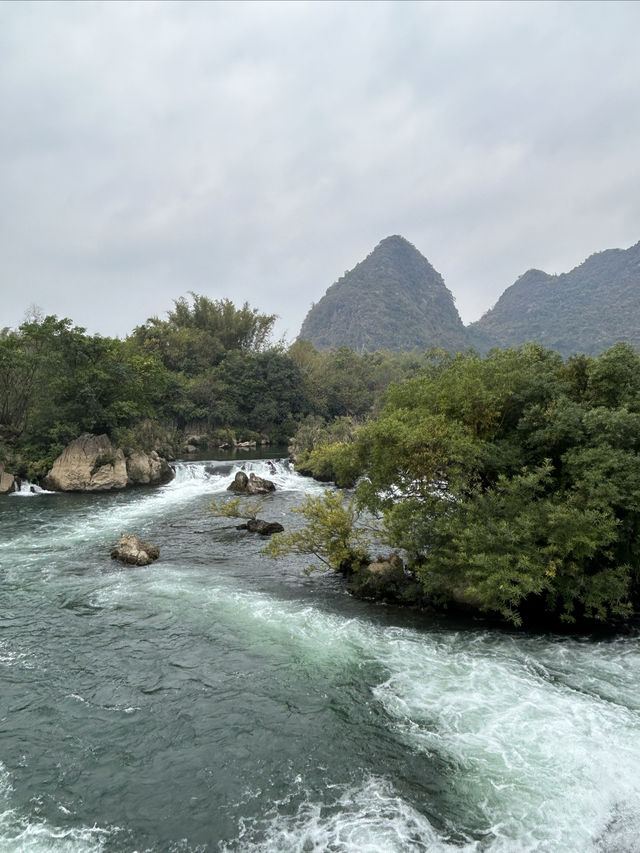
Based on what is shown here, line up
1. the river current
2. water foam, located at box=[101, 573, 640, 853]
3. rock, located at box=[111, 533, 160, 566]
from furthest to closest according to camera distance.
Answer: rock, located at box=[111, 533, 160, 566], the river current, water foam, located at box=[101, 573, 640, 853]

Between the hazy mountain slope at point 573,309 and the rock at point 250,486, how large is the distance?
91.6 meters

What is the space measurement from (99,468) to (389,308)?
4934 inches

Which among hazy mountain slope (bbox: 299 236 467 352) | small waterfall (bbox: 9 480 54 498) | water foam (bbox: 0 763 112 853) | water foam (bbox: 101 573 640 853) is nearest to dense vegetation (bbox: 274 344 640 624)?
water foam (bbox: 101 573 640 853)

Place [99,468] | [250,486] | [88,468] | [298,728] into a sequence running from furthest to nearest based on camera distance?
[99,468] → [88,468] → [250,486] → [298,728]

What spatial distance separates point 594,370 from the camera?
10.9 meters

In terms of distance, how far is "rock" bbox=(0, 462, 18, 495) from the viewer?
82.5 feet

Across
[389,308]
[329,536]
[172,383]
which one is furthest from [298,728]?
[389,308]

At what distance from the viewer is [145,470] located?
95.2ft

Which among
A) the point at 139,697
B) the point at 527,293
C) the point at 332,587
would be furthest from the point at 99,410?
the point at 527,293

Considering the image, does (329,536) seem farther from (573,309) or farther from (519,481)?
(573,309)

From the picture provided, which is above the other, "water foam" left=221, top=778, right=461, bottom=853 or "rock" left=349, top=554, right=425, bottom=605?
"rock" left=349, top=554, right=425, bottom=605

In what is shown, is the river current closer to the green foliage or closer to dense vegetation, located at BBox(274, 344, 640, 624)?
the green foliage

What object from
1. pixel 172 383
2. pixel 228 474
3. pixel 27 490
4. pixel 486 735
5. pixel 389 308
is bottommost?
pixel 486 735

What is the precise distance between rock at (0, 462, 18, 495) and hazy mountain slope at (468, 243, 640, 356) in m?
101
